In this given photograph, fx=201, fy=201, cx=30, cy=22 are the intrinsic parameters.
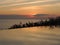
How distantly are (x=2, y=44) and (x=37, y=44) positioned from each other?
4392mm

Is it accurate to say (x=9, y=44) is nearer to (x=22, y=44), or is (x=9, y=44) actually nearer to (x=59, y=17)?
(x=22, y=44)

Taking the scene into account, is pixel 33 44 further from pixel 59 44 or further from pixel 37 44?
pixel 59 44

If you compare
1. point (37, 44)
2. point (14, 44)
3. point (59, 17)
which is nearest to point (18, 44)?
point (14, 44)

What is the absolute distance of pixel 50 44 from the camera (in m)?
25.2

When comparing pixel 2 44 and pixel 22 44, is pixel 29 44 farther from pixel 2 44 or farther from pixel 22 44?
pixel 2 44

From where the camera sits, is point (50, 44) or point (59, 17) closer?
point (50, 44)

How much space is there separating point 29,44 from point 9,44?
100 inches

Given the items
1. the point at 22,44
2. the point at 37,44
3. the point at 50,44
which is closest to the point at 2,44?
the point at 22,44

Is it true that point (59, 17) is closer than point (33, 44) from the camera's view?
No

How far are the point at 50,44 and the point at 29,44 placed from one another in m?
2.63

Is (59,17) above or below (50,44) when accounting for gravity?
below

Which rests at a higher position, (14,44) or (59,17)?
(14,44)

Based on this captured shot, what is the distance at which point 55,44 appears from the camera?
2533 centimetres

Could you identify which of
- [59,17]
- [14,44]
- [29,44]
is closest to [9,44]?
[14,44]
